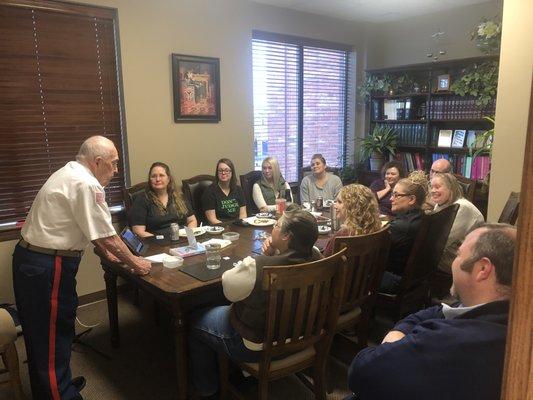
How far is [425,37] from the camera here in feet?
16.8

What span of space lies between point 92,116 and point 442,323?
3.19 meters

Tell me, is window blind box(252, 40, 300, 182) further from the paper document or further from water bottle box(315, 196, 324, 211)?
the paper document

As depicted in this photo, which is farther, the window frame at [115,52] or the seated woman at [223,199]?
the seated woman at [223,199]

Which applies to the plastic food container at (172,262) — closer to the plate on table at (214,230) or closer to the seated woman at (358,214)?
the plate on table at (214,230)

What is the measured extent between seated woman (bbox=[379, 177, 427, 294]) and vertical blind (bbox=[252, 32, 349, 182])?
235cm

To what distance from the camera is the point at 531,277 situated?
461mm

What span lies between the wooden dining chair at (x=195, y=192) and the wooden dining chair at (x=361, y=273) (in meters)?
1.87

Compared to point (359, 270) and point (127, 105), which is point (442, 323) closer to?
point (359, 270)

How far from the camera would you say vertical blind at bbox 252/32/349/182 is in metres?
4.76

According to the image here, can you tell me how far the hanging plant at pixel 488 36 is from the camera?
400cm

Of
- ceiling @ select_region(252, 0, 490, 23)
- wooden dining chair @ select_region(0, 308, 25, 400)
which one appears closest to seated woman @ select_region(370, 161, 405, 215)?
ceiling @ select_region(252, 0, 490, 23)

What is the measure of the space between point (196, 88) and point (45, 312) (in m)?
2.60

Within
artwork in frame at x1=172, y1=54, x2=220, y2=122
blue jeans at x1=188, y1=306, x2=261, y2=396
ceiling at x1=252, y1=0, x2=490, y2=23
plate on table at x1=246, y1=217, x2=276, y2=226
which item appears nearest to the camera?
blue jeans at x1=188, y1=306, x2=261, y2=396

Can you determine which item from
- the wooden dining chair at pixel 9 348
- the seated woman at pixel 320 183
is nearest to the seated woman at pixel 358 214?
the wooden dining chair at pixel 9 348
